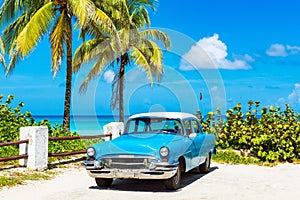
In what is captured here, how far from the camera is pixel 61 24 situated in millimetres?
17219

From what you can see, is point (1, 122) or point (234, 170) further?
point (1, 122)

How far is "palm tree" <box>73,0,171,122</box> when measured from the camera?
21.6m

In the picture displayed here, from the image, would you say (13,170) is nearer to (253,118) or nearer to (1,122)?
(1,122)

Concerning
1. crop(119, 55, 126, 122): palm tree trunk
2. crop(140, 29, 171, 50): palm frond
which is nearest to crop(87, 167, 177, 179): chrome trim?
crop(140, 29, 171, 50): palm frond

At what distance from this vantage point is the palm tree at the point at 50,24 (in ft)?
52.1

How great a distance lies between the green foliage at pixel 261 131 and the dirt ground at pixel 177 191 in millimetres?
2645

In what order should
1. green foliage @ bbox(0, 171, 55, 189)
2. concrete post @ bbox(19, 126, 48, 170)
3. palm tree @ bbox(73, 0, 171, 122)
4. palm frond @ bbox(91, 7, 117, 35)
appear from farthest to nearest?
palm tree @ bbox(73, 0, 171, 122) → palm frond @ bbox(91, 7, 117, 35) → concrete post @ bbox(19, 126, 48, 170) → green foliage @ bbox(0, 171, 55, 189)

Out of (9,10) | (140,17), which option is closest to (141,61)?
(140,17)

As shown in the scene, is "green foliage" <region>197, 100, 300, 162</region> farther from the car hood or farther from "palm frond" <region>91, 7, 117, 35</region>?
the car hood

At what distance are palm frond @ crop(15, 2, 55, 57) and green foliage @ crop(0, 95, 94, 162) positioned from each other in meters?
2.22

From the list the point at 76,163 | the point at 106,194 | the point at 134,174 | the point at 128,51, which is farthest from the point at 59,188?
the point at 128,51

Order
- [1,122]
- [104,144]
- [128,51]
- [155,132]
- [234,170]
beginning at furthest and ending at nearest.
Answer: [128,51]
[1,122]
[234,170]
[155,132]
[104,144]

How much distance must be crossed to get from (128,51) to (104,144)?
1569 cm

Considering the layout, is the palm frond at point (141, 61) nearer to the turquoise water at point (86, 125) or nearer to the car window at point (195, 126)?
the turquoise water at point (86, 125)
